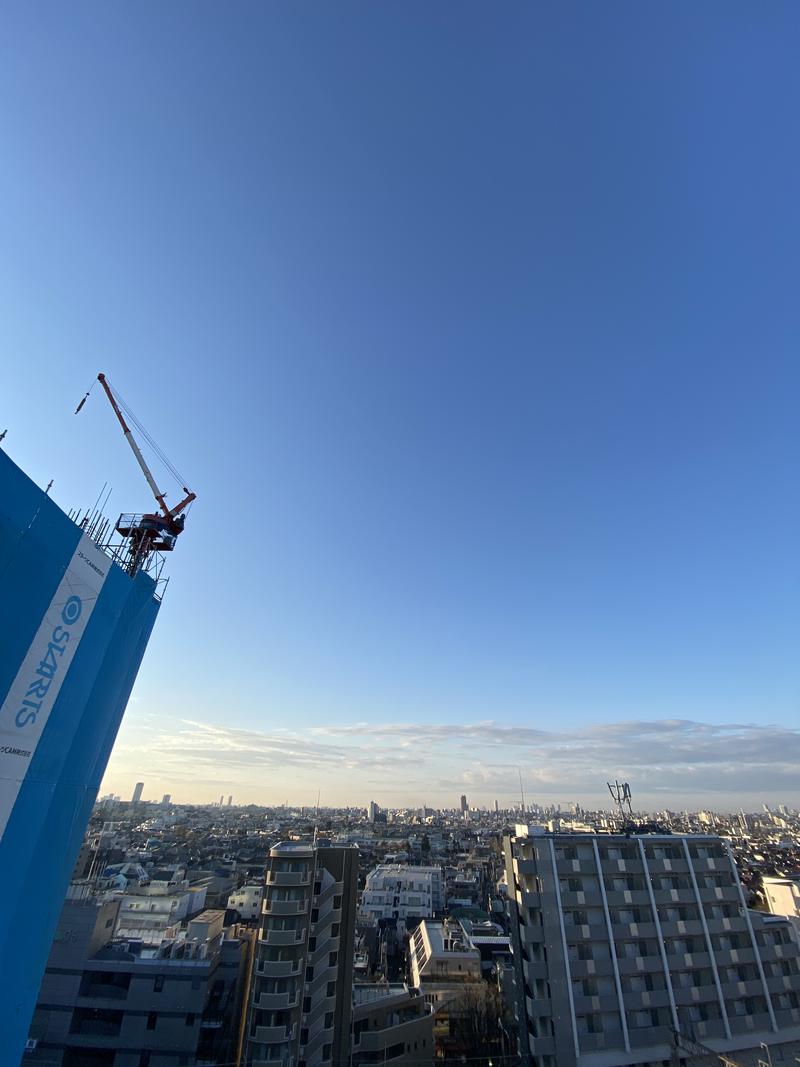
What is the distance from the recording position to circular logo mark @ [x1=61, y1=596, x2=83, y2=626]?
11891 millimetres

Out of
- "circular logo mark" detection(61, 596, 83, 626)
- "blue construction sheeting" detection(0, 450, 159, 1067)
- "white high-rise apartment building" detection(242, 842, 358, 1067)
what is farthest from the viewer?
"white high-rise apartment building" detection(242, 842, 358, 1067)

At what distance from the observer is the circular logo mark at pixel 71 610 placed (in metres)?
11.9

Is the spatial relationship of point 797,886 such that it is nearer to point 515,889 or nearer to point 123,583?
point 515,889

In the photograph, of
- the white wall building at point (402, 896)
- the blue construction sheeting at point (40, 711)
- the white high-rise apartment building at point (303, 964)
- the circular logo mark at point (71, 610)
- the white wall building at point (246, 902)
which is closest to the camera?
the blue construction sheeting at point (40, 711)

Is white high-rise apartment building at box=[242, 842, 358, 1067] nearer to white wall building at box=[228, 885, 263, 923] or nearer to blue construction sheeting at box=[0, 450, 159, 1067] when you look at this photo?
blue construction sheeting at box=[0, 450, 159, 1067]

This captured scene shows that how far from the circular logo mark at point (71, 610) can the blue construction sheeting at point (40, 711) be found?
0.08ft

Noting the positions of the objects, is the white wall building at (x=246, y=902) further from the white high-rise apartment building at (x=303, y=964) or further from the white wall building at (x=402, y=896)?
the white high-rise apartment building at (x=303, y=964)

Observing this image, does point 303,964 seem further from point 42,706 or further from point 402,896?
point 402,896

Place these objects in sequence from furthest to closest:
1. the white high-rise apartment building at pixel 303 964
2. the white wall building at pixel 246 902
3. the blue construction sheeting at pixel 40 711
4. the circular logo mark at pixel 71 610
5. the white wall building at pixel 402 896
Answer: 1. the white wall building at pixel 402 896
2. the white wall building at pixel 246 902
3. the white high-rise apartment building at pixel 303 964
4. the circular logo mark at pixel 71 610
5. the blue construction sheeting at pixel 40 711

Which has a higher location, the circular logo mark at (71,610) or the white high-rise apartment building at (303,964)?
the circular logo mark at (71,610)

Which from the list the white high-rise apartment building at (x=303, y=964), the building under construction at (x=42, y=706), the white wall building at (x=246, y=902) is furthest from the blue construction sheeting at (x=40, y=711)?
the white wall building at (x=246, y=902)

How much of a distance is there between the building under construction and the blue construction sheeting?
0.08 ft

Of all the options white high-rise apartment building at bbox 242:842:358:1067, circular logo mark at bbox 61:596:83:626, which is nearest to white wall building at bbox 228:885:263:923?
white high-rise apartment building at bbox 242:842:358:1067

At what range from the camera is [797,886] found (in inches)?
1433
